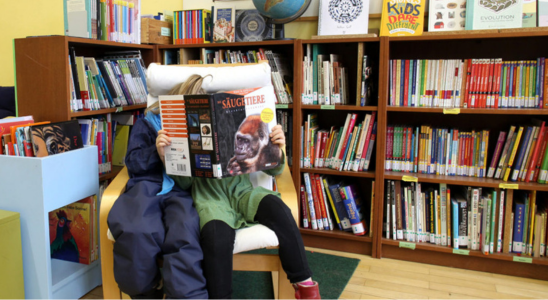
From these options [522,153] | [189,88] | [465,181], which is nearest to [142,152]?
[189,88]

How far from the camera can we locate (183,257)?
137 centimetres

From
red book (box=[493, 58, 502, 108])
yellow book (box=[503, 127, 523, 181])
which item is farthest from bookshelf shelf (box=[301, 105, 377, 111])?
yellow book (box=[503, 127, 523, 181])

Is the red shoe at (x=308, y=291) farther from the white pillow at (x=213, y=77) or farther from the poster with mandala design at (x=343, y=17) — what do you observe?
the poster with mandala design at (x=343, y=17)

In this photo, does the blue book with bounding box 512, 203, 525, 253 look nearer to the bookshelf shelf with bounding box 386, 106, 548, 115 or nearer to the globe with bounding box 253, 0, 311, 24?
the bookshelf shelf with bounding box 386, 106, 548, 115

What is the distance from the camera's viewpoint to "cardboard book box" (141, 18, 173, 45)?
2.50 metres

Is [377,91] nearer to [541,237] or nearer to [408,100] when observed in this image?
[408,100]

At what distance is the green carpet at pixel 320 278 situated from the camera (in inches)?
75.7

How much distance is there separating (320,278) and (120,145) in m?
1.33

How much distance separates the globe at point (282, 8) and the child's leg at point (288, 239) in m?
1.15

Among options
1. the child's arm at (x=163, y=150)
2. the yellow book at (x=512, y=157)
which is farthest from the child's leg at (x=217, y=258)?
the yellow book at (x=512, y=157)

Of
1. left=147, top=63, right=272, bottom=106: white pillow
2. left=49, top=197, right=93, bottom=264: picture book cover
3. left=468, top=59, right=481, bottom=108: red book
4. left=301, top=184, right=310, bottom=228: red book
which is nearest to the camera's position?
left=147, top=63, right=272, bottom=106: white pillow

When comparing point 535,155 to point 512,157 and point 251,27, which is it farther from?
point 251,27

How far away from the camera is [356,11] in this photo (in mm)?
2359

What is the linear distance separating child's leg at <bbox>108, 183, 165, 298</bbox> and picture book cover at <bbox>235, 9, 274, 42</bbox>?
1.41 m
